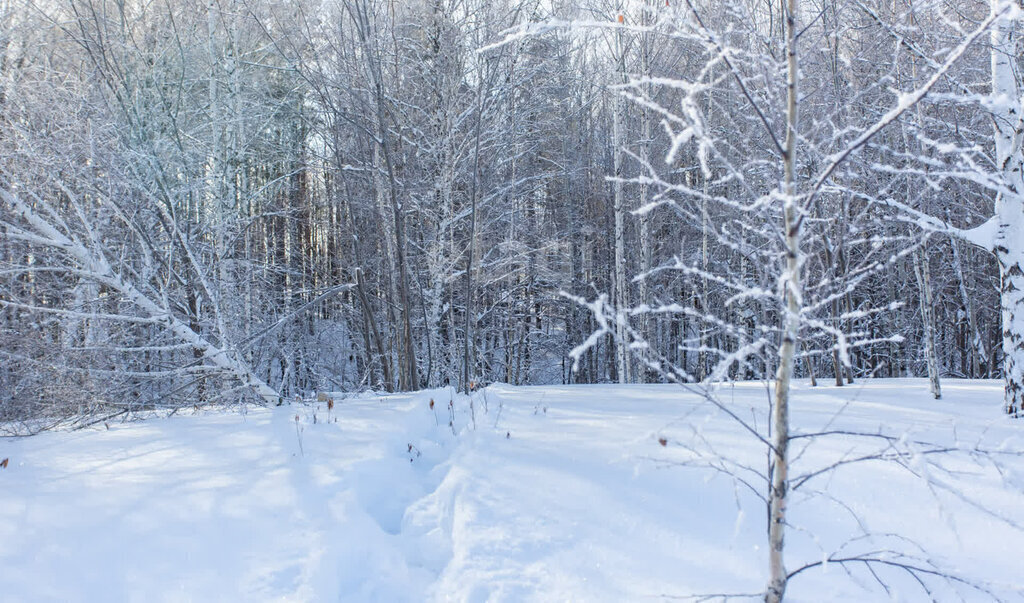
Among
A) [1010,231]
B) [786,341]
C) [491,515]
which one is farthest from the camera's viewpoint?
[1010,231]

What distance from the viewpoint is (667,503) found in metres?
2.72

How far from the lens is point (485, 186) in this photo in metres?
11.1

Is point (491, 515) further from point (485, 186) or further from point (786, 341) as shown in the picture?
point (485, 186)

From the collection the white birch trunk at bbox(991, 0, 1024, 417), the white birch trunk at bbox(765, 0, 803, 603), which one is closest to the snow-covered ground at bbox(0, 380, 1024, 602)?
the white birch trunk at bbox(765, 0, 803, 603)

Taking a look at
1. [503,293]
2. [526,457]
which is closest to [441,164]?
[503,293]

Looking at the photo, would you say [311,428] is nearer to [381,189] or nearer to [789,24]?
[789,24]

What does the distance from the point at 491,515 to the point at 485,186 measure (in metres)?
9.08

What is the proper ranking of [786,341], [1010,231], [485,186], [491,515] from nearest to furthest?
[786,341] < [491,515] < [1010,231] < [485,186]

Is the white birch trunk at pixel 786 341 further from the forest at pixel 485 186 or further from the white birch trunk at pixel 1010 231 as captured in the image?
the white birch trunk at pixel 1010 231

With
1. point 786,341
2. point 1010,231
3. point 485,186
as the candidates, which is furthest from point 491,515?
point 485,186

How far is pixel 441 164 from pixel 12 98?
6.14 meters

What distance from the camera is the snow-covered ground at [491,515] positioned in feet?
6.59

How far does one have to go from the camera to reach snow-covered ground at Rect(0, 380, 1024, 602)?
2010 millimetres

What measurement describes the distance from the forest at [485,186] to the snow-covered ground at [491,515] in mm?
715
